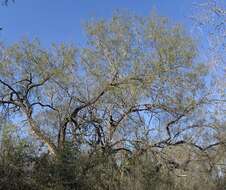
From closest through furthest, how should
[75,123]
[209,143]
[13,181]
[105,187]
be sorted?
[13,181]
[105,187]
[75,123]
[209,143]

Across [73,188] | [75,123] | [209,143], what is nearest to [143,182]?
[73,188]

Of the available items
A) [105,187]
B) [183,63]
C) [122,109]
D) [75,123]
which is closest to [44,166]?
[105,187]

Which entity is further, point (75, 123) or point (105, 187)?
point (75, 123)

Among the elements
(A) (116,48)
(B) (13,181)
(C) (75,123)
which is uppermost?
(A) (116,48)

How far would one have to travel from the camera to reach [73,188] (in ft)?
54.0

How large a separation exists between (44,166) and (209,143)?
1218 centimetres

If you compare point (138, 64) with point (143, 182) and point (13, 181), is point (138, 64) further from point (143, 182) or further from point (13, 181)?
point (13, 181)

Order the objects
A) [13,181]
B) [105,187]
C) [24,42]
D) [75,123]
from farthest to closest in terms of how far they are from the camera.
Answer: [24,42] < [75,123] < [105,187] < [13,181]

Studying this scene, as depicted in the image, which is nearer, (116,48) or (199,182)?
(116,48)

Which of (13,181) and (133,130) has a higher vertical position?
(133,130)

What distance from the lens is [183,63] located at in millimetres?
21922

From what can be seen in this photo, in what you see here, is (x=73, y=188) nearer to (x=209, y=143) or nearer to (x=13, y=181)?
(x=13, y=181)

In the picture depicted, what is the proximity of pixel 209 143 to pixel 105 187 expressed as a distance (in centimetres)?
1026

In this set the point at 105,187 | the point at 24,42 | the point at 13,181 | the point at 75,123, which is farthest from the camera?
the point at 24,42
